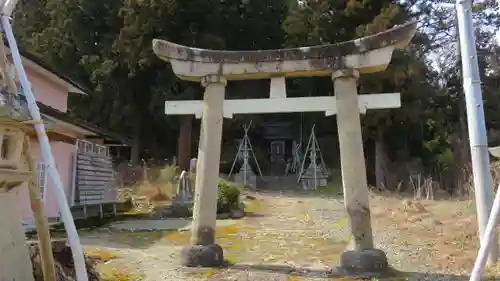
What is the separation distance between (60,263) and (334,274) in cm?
435

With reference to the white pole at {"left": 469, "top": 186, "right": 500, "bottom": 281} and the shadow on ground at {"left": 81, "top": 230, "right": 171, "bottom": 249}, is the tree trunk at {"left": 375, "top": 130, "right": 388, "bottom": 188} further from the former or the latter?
the white pole at {"left": 469, "top": 186, "right": 500, "bottom": 281}

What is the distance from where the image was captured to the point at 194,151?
3027 cm

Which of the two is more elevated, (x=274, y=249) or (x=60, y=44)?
(x=60, y=44)

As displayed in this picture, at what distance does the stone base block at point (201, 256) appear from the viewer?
8438mm

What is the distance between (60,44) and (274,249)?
78.9ft

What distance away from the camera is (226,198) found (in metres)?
17.0

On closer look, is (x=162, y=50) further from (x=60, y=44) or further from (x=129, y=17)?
(x=60, y=44)

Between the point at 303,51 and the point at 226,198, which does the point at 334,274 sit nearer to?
the point at 303,51

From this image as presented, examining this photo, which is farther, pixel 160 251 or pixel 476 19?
pixel 476 19

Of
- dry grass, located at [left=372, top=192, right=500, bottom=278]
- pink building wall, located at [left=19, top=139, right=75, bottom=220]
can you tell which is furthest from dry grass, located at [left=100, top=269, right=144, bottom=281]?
pink building wall, located at [left=19, top=139, right=75, bottom=220]

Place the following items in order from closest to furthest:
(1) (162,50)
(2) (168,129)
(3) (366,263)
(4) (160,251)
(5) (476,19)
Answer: (3) (366,263)
(1) (162,50)
(4) (160,251)
(5) (476,19)
(2) (168,129)

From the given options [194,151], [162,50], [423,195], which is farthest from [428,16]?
[162,50]

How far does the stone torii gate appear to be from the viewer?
321 inches

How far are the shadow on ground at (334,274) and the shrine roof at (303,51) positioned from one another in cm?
382
